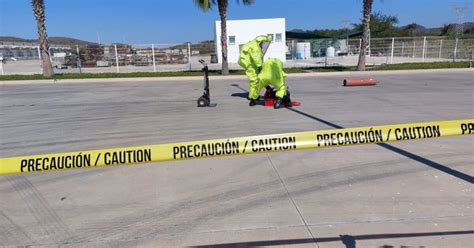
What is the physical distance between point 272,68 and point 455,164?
5.59 m

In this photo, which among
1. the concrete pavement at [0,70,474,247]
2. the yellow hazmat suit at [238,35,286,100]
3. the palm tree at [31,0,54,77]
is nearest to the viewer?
the concrete pavement at [0,70,474,247]

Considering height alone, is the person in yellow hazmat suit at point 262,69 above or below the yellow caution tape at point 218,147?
above

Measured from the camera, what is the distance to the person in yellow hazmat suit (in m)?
9.52

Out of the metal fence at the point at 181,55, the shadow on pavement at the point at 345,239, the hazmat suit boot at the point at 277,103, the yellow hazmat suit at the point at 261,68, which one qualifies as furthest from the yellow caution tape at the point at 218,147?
the metal fence at the point at 181,55

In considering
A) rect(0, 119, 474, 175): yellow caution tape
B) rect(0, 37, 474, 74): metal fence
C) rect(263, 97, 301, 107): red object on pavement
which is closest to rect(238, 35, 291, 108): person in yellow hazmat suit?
rect(263, 97, 301, 107): red object on pavement

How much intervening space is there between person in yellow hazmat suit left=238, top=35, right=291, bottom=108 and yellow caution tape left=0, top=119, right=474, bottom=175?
6737 millimetres

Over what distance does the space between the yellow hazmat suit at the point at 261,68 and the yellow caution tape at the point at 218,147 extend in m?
6.73

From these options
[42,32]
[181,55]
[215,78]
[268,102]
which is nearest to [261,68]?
[268,102]

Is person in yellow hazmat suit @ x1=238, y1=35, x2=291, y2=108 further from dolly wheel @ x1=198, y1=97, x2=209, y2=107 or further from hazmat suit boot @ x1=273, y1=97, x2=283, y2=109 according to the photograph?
dolly wheel @ x1=198, y1=97, x2=209, y2=107

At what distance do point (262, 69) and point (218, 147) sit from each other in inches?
288

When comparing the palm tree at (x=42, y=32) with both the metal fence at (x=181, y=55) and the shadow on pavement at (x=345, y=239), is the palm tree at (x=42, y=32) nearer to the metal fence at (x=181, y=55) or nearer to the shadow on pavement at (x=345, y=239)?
the metal fence at (x=181, y=55)

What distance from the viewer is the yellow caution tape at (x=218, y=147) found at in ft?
8.24

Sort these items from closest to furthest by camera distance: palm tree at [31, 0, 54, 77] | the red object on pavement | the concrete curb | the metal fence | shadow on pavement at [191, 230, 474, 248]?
1. shadow on pavement at [191, 230, 474, 248]
2. the red object on pavement
3. the concrete curb
4. palm tree at [31, 0, 54, 77]
5. the metal fence

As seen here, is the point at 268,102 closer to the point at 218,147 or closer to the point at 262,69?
the point at 262,69
